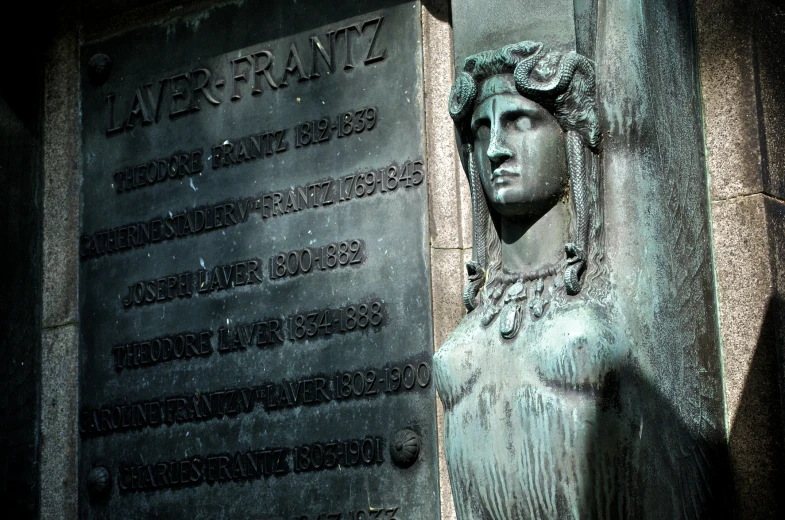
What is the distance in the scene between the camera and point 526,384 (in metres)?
5.23

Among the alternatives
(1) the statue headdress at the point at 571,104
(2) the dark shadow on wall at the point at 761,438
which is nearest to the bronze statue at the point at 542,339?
(1) the statue headdress at the point at 571,104

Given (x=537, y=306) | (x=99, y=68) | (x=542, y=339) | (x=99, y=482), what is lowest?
(x=99, y=482)

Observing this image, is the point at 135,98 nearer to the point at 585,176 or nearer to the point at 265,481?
the point at 265,481

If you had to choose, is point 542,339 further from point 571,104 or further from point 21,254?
point 21,254

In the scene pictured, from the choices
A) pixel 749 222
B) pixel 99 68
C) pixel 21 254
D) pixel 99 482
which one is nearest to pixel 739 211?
pixel 749 222

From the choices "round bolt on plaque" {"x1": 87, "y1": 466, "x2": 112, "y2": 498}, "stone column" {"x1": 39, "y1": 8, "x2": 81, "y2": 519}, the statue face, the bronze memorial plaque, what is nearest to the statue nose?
the statue face

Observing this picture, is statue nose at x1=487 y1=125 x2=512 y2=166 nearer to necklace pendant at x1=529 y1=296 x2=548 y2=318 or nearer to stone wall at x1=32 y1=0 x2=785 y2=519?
necklace pendant at x1=529 y1=296 x2=548 y2=318

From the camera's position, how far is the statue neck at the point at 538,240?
5.46 metres

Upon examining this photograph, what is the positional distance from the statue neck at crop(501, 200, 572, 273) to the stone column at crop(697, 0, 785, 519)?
0.74 metres

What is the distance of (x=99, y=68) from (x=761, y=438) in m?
4.16

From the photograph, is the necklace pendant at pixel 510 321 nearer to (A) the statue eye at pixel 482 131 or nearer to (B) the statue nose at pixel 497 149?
(B) the statue nose at pixel 497 149

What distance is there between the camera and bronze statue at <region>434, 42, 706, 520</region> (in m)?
5.08

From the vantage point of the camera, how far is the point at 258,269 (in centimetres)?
704

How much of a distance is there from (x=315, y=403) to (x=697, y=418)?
1935 mm
